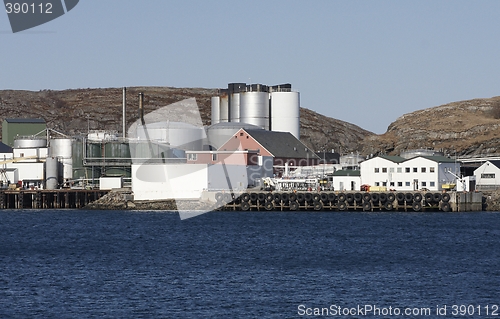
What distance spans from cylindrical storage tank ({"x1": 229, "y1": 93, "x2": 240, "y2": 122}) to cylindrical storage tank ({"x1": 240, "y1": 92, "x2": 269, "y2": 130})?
1878 mm

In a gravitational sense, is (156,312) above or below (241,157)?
below

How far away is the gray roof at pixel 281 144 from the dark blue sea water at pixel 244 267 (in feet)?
89.5

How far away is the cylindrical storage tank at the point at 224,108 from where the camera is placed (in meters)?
109

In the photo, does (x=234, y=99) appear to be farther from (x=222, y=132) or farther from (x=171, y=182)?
(x=171, y=182)

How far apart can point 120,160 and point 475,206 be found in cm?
3258

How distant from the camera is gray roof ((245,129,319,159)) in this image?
300 feet

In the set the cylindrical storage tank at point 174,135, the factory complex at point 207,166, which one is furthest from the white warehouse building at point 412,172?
the cylindrical storage tank at point 174,135

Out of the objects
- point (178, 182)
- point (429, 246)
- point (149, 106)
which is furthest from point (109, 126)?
point (429, 246)

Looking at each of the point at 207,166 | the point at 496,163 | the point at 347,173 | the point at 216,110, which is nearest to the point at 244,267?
the point at 207,166

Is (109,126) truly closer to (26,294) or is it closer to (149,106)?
(149,106)

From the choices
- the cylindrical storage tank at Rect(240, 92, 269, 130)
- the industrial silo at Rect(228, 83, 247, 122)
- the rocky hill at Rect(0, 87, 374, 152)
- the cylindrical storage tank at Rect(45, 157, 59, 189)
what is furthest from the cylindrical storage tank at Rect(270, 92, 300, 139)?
Result: the rocky hill at Rect(0, 87, 374, 152)

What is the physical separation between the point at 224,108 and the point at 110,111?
63607 mm

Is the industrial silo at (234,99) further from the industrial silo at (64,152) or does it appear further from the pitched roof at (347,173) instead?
the pitched roof at (347,173)

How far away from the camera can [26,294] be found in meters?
32.1
